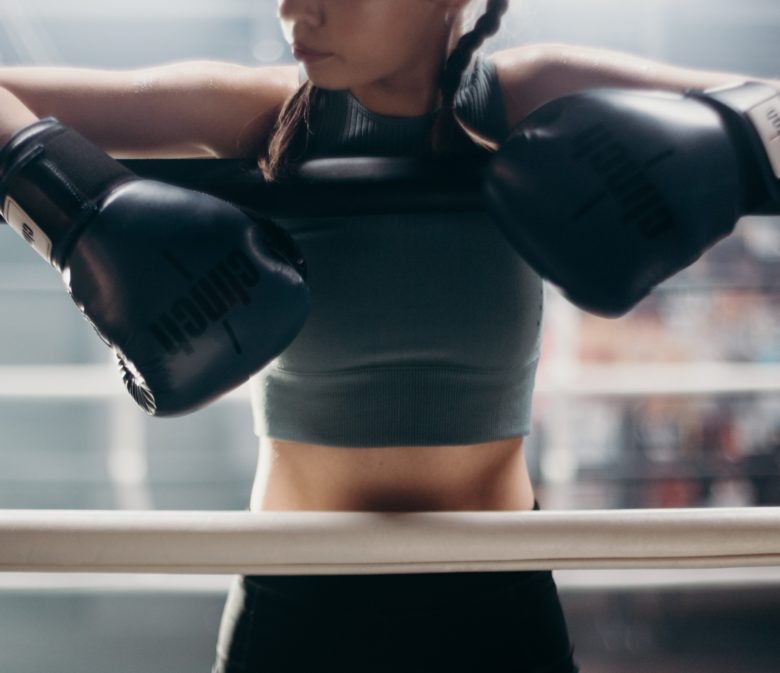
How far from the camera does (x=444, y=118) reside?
662 mm

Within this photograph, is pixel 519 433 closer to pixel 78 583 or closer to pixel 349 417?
pixel 349 417

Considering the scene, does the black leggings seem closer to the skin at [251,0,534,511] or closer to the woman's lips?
the skin at [251,0,534,511]

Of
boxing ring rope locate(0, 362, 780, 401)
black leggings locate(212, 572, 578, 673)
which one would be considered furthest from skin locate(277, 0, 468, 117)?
boxing ring rope locate(0, 362, 780, 401)

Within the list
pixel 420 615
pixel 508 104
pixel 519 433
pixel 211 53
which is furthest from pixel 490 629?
pixel 211 53

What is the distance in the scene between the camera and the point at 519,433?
2.36 feet

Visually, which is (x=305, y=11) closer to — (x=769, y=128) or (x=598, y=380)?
(x=769, y=128)

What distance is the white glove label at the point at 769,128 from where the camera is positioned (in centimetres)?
53

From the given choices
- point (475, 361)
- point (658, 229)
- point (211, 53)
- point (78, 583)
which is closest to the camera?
point (658, 229)

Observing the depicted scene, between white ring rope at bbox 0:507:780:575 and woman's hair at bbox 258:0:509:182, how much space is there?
0.85 feet

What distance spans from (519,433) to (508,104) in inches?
10.7

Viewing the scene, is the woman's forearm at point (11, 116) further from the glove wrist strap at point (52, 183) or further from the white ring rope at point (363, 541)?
the white ring rope at point (363, 541)

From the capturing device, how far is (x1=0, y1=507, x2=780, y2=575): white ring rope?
0.56m

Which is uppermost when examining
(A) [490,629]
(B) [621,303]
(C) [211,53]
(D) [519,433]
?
(B) [621,303]

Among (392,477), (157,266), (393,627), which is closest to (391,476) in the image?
(392,477)
